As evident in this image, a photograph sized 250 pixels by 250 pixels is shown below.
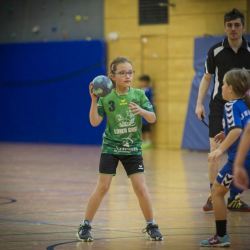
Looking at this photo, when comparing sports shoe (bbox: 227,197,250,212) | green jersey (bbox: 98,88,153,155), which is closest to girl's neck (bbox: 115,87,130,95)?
green jersey (bbox: 98,88,153,155)

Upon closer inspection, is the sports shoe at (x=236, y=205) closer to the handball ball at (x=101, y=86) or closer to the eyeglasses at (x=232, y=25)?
the eyeglasses at (x=232, y=25)

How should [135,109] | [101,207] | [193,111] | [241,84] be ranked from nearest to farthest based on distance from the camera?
1. [241,84]
2. [135,109]
3. [101,207]
4. [193,111]

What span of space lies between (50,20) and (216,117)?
14.0 metres

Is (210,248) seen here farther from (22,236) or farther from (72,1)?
(72,1)

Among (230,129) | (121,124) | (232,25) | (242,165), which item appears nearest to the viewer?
(242,165)

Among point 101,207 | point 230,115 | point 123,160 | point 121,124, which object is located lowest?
point 101,207

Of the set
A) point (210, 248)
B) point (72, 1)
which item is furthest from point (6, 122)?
point (210, 248)

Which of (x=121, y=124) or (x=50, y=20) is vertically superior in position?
(x=50, y=20)

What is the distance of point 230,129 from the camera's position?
244 inches

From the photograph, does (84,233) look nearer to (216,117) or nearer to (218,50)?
(216,117)

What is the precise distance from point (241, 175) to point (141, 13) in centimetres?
1534

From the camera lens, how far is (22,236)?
7.04 meters

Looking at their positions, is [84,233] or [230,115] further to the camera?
[84,233]

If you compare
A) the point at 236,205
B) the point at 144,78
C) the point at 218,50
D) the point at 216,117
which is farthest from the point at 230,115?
the point at 144,78
